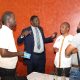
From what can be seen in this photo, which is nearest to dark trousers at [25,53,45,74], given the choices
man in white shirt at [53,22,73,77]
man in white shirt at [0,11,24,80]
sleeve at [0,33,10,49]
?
man in white shirt at [53,22,73,77]

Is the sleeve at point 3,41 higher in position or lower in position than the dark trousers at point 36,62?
higher

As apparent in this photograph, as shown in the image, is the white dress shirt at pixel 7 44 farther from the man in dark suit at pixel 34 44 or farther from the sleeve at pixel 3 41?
the man in dark suit at pixel 34 44

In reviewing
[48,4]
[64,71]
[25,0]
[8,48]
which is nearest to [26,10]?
[25,0]

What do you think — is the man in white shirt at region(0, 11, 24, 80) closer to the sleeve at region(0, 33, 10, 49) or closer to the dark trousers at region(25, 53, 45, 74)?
the sleeve at region(0, 33, 10, 49)

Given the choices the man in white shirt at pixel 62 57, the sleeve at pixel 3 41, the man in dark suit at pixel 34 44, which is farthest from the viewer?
the man in dark suit at pixel 34 44

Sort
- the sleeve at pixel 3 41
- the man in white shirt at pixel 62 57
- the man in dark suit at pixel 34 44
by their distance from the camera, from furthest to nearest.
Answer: the man in dark suit at pixel 34 44 < the man in white shirt at pixel 62 57 < the sleeve at pixel 3 41

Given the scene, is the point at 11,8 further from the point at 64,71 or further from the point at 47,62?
the point at 64,71

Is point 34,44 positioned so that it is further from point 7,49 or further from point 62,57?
point 7,49

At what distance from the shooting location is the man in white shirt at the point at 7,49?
2842mm

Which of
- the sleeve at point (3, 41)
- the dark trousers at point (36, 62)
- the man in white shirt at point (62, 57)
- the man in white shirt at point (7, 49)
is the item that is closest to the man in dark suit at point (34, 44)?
the dark trousers at point (36, 62)

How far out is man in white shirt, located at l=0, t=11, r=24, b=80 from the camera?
2842 mm

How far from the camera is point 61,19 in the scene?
4.80m

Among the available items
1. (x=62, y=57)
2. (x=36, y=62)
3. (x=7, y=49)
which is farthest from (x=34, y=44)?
(x=7, y=49)

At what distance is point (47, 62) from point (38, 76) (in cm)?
196
